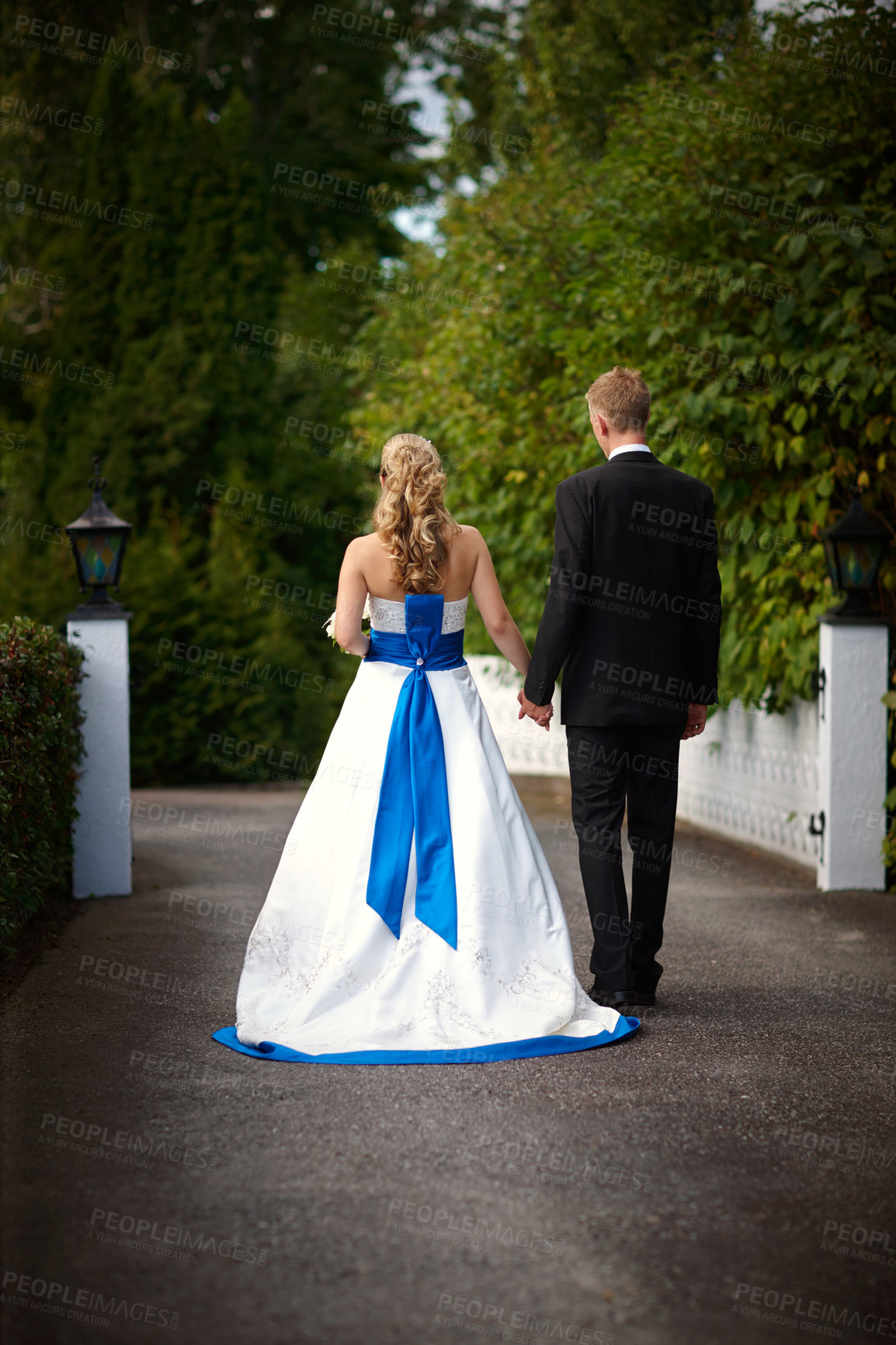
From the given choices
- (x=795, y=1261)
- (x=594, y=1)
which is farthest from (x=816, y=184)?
(x=594, y=1)

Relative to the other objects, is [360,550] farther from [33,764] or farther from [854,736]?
[854,736]

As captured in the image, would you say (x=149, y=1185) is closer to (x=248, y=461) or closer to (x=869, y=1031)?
(x=869, y=1031)

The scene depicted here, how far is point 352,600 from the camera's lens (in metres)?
4.34

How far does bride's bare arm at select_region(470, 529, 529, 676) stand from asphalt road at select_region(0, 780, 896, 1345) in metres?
1.43

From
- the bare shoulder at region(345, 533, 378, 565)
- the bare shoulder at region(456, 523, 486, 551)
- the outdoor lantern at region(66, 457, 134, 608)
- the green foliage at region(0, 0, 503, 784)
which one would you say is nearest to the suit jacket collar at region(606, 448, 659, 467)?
the bare shoulder at region(456, 523, 486, 551)

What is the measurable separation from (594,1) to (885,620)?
1058 centimetres

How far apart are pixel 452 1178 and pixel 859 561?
461 centimetres

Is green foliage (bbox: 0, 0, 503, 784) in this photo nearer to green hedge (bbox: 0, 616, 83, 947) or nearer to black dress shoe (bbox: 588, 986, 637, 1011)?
green hedge (bbox: 0, 616, 83, 947)

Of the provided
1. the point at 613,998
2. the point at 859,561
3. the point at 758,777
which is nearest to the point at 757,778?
the point at 758,777

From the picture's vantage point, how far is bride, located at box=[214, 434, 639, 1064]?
4.04 metres

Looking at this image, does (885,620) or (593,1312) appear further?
(885,620)

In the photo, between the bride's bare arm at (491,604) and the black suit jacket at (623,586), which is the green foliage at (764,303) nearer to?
the black suit jacket at (623,586)

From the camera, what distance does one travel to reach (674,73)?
27.4 ft

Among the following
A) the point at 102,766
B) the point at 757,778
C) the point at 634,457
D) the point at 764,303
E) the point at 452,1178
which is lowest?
the point at 452,1178
